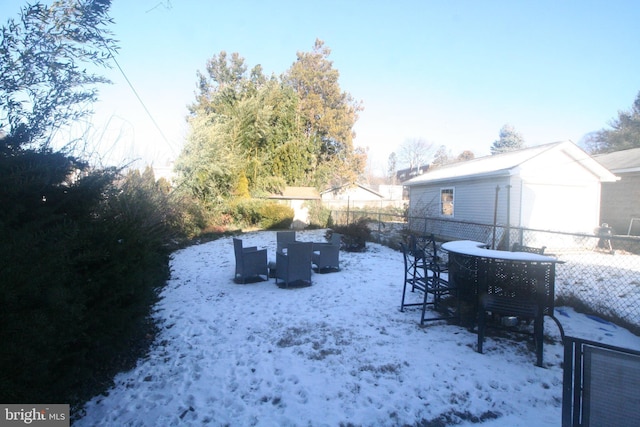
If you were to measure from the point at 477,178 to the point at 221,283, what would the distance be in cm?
1019

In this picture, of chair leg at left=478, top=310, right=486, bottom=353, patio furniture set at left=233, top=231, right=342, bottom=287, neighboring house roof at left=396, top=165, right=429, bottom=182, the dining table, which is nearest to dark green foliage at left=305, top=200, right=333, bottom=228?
patio furniture set at left=233, top=231, right=342, bottom=287

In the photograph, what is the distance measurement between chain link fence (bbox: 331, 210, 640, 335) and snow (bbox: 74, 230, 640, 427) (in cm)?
46

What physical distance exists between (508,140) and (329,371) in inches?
1768

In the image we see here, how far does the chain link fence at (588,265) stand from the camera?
4805 mm

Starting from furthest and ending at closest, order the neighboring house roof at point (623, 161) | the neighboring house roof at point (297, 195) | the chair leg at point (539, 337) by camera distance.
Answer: the neighboring house roof at point (297, 195)
the neighboring house roof at point (623, 161)
the chair leg at point (539, 337)

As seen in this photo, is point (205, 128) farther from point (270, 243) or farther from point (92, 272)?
point (92, 272)

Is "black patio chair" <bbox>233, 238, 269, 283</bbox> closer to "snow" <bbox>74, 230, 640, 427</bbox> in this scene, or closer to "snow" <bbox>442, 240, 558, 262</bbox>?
"snow" <bbox>74, 230, 640, 427</bbox>

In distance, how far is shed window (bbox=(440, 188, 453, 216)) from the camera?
13984 millimetres

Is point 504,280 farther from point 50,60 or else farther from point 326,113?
point 326,113

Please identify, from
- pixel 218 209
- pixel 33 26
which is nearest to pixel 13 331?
pixel 33 26

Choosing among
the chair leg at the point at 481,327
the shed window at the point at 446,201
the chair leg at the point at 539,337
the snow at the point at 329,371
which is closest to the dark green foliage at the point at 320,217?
the shed window at the point at 446,201

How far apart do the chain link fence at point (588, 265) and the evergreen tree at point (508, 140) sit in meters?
31.2

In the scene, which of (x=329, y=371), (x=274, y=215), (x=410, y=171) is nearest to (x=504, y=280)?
(x=329, y=371)

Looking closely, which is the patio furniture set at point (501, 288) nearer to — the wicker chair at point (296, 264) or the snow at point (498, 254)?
the snow at point (498, 254)
